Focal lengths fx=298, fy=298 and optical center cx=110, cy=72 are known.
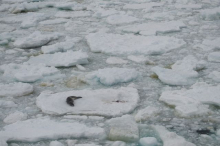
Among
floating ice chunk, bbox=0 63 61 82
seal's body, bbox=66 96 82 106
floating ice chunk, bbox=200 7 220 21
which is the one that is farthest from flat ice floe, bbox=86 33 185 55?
floating ice chunk, bbox=200 7 220 21

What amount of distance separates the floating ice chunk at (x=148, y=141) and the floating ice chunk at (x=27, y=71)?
0.87m

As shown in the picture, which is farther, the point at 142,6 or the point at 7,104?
the point at 142,6

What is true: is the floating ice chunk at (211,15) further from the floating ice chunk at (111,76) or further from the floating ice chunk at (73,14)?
the floating ice chunk at (111,76)

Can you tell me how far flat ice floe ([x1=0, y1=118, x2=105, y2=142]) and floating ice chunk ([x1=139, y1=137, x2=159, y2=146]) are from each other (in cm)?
16

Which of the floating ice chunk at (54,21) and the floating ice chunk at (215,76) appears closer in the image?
the floating ice chunk at (215,76)

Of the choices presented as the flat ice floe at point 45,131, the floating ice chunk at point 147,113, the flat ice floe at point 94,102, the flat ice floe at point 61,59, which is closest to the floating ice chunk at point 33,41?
the flat ice floe at point 61,59

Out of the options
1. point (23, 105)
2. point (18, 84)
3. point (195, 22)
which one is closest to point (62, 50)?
point (18, 84)

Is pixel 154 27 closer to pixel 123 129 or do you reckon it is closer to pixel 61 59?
pixel 61 59

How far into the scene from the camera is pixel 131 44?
237 cm

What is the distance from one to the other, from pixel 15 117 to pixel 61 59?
744mm

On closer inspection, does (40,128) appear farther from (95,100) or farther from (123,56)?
(123,56)

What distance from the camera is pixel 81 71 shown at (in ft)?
6.31

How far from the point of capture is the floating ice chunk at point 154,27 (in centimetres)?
270

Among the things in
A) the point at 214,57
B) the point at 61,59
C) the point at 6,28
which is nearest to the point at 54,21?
the point at 6,28
